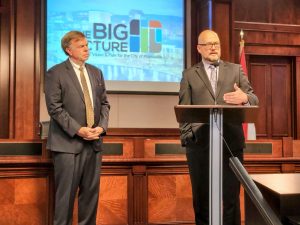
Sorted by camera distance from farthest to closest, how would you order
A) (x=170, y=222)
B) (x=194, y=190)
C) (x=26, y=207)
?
1. (x=170, y=222)
2. (x=26, y=207)
3. (x=194, y=190)

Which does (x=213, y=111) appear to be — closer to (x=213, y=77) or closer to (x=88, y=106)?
(x=213, y=77)

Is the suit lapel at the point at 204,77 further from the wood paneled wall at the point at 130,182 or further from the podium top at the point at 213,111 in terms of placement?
the wood paneled wall at the point at 130,182

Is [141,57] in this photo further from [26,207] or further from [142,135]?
[26,207]

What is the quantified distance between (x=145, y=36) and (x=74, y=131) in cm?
276

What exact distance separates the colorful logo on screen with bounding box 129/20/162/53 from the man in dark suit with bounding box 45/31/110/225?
2357 millimetres

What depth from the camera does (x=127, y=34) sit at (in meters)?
5.14

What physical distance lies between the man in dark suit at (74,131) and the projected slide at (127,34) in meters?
2.17

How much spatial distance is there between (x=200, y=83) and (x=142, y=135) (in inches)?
106

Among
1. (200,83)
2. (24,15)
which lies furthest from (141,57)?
(200,83)

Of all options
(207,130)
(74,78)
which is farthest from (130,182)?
(207,130)

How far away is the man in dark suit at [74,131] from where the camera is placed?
270 cm

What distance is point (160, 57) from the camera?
5223mm

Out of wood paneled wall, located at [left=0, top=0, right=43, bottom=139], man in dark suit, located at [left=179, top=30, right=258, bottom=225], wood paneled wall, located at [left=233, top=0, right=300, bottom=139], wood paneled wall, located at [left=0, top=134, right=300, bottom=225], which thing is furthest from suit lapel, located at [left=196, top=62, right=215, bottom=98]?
wood paneled wall, located at [left=233, top=0, right=300, bottom=139]

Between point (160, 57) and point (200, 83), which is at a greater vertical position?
point (160, 57)
